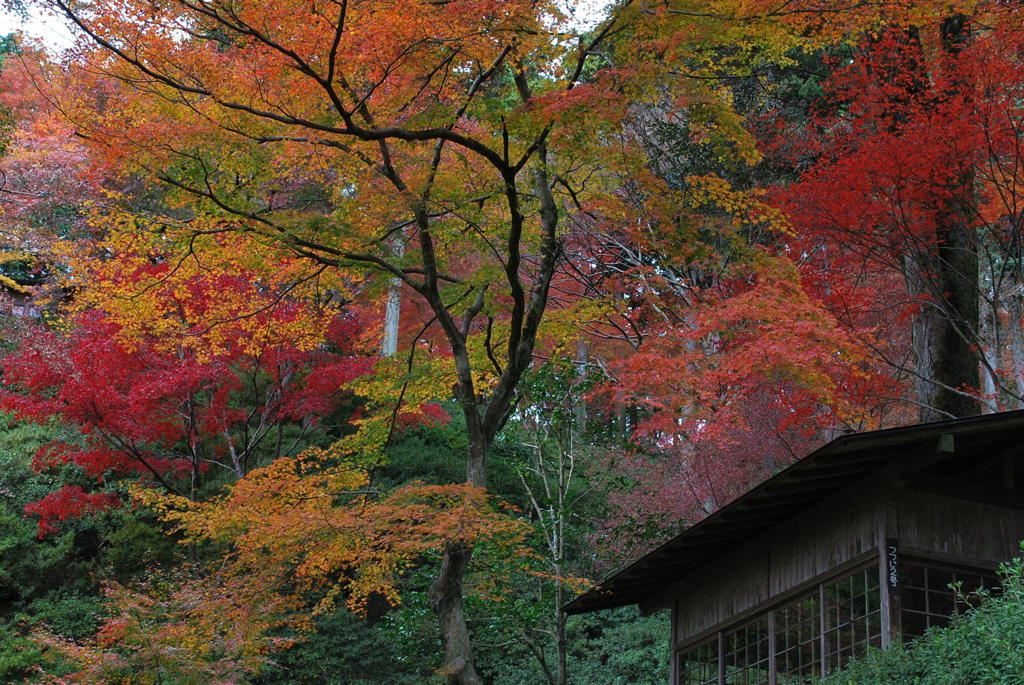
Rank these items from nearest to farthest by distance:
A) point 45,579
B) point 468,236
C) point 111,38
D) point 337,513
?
point 111,38
point 337,513
point 468,236
point 45,579

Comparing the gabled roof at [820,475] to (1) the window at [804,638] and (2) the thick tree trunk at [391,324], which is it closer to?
(1) the window at [804,638]

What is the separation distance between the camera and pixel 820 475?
761 cm

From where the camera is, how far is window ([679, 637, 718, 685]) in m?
10.1

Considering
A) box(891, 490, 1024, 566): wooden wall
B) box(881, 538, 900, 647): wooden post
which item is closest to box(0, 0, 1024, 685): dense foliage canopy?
box(881, 538, 900, 647): wooden post

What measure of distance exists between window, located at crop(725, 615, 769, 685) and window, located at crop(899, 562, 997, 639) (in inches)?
71.1

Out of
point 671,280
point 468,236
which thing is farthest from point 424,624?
point 671,280

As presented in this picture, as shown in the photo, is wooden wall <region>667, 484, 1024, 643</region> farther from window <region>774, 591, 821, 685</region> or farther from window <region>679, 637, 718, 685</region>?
Result: window <region>679, 637, 718, 685</region>

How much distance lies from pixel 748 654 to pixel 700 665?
1.07 m

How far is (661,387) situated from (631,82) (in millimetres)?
7411

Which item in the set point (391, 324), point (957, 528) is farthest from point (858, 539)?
point (391, 324)

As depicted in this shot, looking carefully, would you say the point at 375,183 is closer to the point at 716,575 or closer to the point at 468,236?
the point at 468,236

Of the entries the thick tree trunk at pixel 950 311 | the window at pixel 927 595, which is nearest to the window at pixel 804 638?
the window at pixel 927 595

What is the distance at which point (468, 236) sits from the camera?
1342cm

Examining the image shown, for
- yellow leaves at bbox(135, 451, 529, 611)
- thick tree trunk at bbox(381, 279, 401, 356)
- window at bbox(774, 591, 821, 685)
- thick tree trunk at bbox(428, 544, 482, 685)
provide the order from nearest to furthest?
1. window at bbox(774, 591, 821, 685)
2. yellow leaves at bbox(135, 451, 529, 611)
3. thick tree trunk at bbox(428, 544, 482, 685)
4. thick tree trunk at bbox(381, 279, 401, 356)
